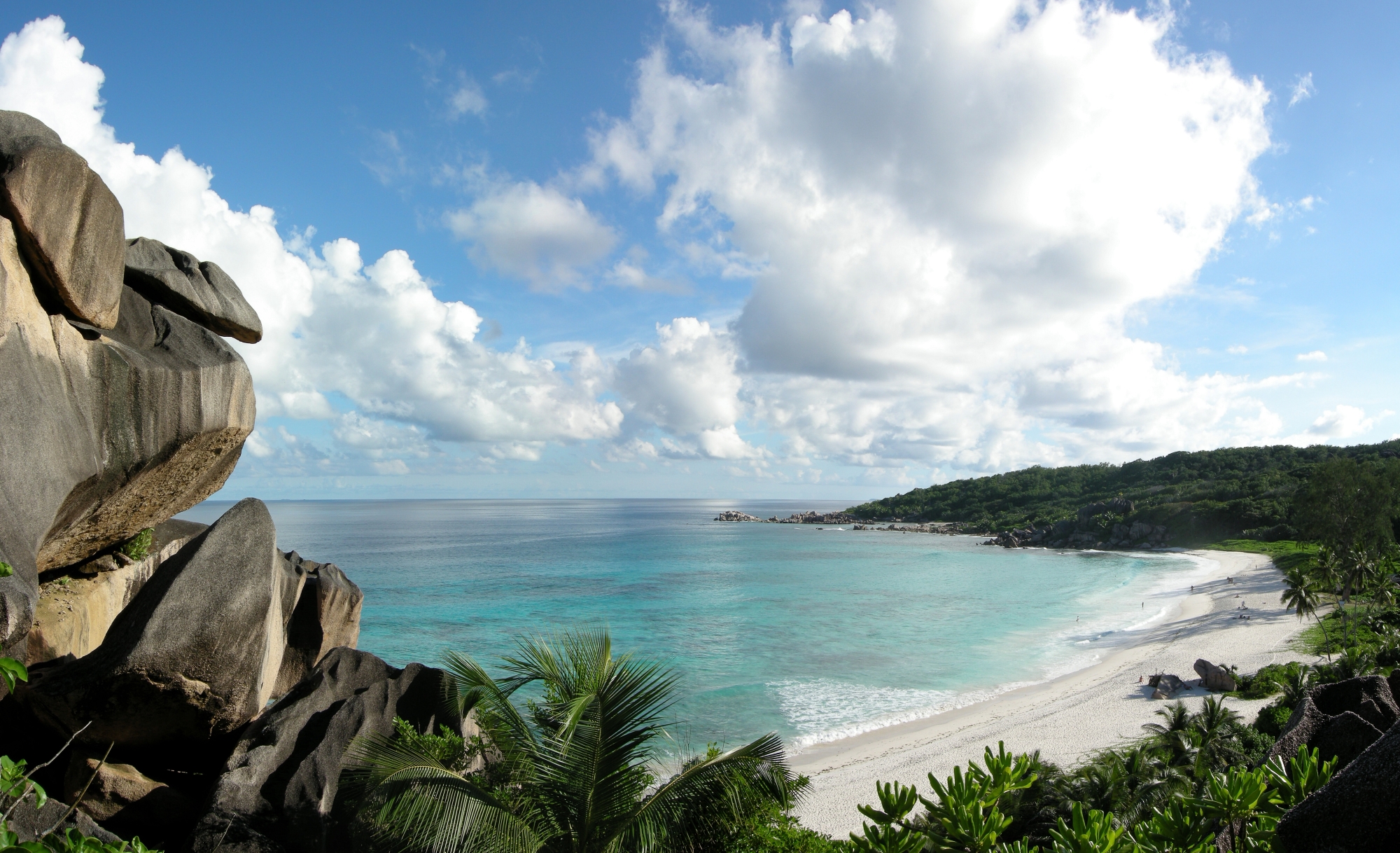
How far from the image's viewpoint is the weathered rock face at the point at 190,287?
465 inches

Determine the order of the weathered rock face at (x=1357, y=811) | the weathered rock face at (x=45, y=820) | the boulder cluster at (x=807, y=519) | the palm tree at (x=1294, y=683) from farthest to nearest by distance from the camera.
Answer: the boulder cluster at (x=807, y=519)
the palm tree at (x=1294, y=683)
the weathered rock face at (x=45, y=820)
the weathered rock face at (x=1357, y=811)

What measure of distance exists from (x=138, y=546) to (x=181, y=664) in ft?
19.2

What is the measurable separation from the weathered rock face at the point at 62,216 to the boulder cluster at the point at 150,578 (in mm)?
22

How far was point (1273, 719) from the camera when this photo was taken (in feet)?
70.7

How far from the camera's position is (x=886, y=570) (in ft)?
245

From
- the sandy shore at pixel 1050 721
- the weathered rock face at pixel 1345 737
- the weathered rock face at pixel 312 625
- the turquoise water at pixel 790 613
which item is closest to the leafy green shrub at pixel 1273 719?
the sandy shore at pixel 1050 721

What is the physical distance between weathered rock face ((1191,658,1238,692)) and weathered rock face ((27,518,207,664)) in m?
34.3

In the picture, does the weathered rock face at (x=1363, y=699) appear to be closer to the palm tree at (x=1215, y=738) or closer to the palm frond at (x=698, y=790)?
the palm tree at (x=1215, y=738)

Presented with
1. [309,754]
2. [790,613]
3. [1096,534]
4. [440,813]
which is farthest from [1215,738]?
[1096,534]

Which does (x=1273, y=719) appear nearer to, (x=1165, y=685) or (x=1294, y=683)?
(x=1294, y=683)

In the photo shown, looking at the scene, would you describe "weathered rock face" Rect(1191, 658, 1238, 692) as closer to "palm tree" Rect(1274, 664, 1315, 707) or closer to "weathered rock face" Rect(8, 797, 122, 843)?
"palm tree" Rect(1274, 664, 1315, 707)

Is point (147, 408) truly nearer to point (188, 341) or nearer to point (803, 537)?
point (188, 341)

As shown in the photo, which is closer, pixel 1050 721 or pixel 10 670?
pixel 10 670

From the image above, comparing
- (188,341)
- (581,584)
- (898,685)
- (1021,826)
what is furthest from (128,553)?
(581,584)
